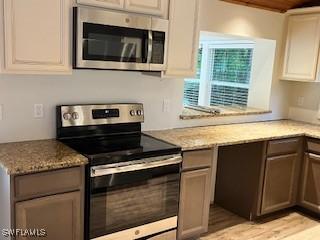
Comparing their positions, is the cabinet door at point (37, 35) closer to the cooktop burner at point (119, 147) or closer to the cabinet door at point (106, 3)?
the cabinet door at point (106, 3)

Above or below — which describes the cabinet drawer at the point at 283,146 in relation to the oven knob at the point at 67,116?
below

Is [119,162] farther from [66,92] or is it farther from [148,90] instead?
[148,90]

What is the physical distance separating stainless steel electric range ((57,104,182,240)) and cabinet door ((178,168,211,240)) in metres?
0.09

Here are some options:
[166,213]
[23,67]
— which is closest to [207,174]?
[166,213]

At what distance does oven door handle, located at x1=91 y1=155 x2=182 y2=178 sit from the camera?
219 cm

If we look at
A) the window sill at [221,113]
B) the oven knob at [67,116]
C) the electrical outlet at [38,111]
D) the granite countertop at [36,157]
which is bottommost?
the granite countertop at [36,157]

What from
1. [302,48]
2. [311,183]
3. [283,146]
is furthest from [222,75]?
[311,183]

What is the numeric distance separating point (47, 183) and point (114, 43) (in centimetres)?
106

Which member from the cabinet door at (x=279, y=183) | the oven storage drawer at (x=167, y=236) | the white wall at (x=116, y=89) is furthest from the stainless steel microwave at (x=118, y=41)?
the cabinet door at (x=279, y=183)

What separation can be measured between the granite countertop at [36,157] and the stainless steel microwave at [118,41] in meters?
0.59

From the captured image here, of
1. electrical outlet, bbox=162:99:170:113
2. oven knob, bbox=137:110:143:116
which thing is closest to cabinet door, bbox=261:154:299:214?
electrical outlet, bbox=162:99:170:113

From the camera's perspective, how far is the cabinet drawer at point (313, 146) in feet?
Result: 11.4

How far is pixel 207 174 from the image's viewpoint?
2.85 m

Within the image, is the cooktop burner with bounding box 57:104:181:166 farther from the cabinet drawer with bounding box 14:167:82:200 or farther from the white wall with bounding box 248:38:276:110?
the white wall with bounding box 248:38:276:110
